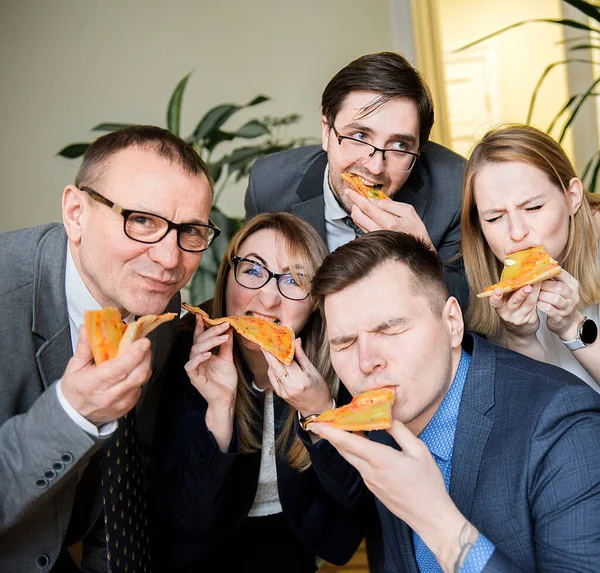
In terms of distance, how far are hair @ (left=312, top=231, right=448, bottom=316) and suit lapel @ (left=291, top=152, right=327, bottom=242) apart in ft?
2.74

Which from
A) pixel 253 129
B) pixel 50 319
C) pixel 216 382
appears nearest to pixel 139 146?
pixel 50 319

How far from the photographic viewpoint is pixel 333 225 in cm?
298

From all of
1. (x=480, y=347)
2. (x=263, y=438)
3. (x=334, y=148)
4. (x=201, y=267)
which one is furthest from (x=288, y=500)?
(x=201, y=267)

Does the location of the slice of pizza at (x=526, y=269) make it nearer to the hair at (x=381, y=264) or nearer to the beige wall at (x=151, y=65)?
the hair at (x=381, y=264)

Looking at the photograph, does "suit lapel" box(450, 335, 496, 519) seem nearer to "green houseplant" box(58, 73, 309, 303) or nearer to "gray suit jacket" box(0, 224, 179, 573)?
"gray suit jacket" box(0, 224, 179, 573)

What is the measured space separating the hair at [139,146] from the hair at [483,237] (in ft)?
3.07

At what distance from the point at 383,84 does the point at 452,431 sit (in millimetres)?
1297

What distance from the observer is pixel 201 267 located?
4652 millimetres

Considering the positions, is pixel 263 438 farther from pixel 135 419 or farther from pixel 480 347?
pixel 480 347

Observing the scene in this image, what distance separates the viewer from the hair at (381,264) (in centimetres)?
201

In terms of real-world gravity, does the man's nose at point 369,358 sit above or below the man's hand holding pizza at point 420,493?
above

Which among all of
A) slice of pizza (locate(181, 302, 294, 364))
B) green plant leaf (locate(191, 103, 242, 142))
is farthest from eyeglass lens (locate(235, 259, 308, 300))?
green plant leaf (locate(191, 103, 242, 142))

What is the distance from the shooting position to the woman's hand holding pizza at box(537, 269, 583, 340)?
2.23 meters

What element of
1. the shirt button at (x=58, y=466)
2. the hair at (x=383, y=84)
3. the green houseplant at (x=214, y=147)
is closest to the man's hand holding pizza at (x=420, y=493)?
the shirt button at (x=58, y=466)
